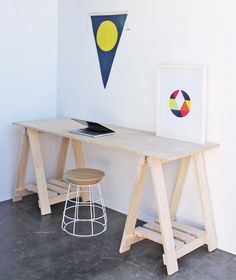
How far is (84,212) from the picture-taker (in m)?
3.72

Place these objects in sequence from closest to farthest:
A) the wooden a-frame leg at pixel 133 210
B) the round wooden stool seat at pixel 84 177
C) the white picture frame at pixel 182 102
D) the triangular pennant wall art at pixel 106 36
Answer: the wooden a-frame leg at pixel 133 210 < the white picture frame at pixel 182 102 < the round wooden stool seat at pixel 84 177 < the triangular pennant wall art at pixel 106 36

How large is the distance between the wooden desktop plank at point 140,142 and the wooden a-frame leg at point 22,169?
0.22 meters

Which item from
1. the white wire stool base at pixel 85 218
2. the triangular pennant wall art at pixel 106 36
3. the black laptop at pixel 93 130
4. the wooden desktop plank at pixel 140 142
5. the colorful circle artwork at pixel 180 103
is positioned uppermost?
the triangular pennant wall art at pixel 106 36

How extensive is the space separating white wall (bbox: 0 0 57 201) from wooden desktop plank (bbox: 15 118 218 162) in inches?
14.6

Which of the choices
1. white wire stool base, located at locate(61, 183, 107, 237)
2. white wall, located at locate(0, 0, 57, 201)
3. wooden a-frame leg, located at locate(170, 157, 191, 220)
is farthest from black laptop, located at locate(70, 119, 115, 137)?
white wall, located at locate(0, 0, 57, 201)

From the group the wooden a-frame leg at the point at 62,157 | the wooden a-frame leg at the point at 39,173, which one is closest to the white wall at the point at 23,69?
the wooden a-frame leg at the point at 62,157

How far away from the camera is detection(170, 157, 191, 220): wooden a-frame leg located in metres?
3.13

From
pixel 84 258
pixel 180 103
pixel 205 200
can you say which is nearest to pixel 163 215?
pixel 205 200

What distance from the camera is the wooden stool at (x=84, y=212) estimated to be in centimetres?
316

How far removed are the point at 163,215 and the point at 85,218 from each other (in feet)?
3.49

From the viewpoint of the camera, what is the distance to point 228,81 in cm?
286

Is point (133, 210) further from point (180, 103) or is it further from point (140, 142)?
point (180, 103)

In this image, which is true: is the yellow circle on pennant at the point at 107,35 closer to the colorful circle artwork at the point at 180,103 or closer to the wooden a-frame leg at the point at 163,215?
the colorful circle artwork at the point at 180,103

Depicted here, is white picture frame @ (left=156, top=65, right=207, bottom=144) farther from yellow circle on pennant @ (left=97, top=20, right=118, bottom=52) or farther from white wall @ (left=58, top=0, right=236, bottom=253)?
yellow circle on pennant @ (left=97, top=20, right=118, bottom=52)
